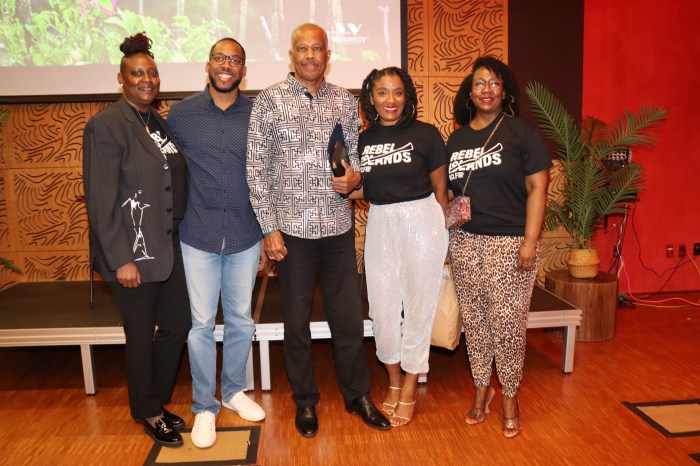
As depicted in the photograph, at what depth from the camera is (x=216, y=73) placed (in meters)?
2.57

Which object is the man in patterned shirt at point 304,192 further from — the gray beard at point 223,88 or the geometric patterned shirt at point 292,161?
the gray beard at point 223,88

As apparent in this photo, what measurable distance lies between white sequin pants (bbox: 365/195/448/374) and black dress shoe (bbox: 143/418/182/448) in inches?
41.8

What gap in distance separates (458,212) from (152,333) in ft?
4.97

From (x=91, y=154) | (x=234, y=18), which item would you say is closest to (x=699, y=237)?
(x=234, y=18)

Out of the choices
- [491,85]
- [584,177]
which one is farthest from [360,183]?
[584,177]

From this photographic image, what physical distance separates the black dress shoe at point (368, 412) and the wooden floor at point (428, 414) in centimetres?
4

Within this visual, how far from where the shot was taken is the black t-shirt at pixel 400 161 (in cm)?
265

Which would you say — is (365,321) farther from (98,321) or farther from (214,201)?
(98,321)

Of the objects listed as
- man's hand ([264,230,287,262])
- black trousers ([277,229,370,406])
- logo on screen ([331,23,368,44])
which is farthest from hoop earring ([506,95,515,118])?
logo on screen ([331,23,368,44])

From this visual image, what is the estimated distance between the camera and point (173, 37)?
432 cm

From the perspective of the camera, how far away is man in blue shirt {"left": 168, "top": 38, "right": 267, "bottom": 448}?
262 cm

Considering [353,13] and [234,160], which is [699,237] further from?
[234,160]

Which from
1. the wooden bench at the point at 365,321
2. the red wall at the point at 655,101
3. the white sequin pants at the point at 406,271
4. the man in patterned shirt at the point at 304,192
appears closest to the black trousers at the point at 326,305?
the man in patterned shirt at the point at 304,192

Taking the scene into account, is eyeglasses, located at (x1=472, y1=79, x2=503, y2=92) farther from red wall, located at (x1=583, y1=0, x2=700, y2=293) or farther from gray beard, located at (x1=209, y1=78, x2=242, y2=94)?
red wall, located at (x1=583, y1=0, x2=700, y2=293)
